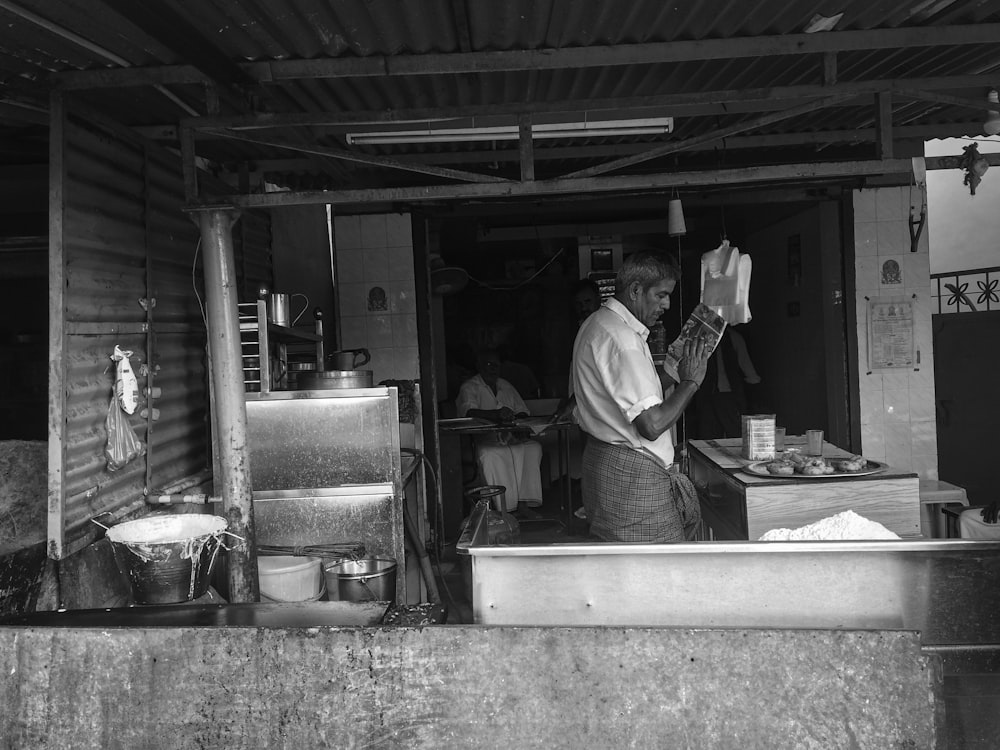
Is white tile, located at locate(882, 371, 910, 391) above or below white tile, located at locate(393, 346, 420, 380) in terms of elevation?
below

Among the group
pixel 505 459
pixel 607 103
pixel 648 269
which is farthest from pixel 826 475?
pixel 505 459

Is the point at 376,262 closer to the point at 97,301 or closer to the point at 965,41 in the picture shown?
the point at 97,301

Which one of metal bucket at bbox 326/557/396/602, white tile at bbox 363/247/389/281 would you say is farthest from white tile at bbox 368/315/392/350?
metal bucket at bbox 326/557/396/602

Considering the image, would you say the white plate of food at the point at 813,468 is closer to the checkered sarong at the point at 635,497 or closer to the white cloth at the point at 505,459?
the checkered sarong at the point at 635,497

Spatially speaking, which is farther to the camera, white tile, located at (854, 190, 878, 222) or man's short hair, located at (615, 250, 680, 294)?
white tile, located at (854, 190, 878, 222)

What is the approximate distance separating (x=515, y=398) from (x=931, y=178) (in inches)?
179

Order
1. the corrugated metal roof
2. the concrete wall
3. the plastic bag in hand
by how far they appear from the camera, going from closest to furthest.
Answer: the concrete wall < the corrugated metal roof < the plastic bag in hand

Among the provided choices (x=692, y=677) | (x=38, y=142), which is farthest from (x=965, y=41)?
(x=38, y=142)

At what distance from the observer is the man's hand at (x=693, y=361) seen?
3.25 metres

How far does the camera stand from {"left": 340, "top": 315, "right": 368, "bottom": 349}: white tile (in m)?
6.39

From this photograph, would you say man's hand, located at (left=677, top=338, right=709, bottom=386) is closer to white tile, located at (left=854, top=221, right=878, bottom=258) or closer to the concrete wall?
the concrete wall

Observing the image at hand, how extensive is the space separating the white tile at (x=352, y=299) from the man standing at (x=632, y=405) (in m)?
3.36

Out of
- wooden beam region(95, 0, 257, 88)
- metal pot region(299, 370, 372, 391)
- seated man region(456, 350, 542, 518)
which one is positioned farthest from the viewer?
seated man region(456, 350, 542, 518)

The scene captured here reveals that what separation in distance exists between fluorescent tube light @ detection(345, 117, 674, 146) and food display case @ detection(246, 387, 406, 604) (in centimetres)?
148
